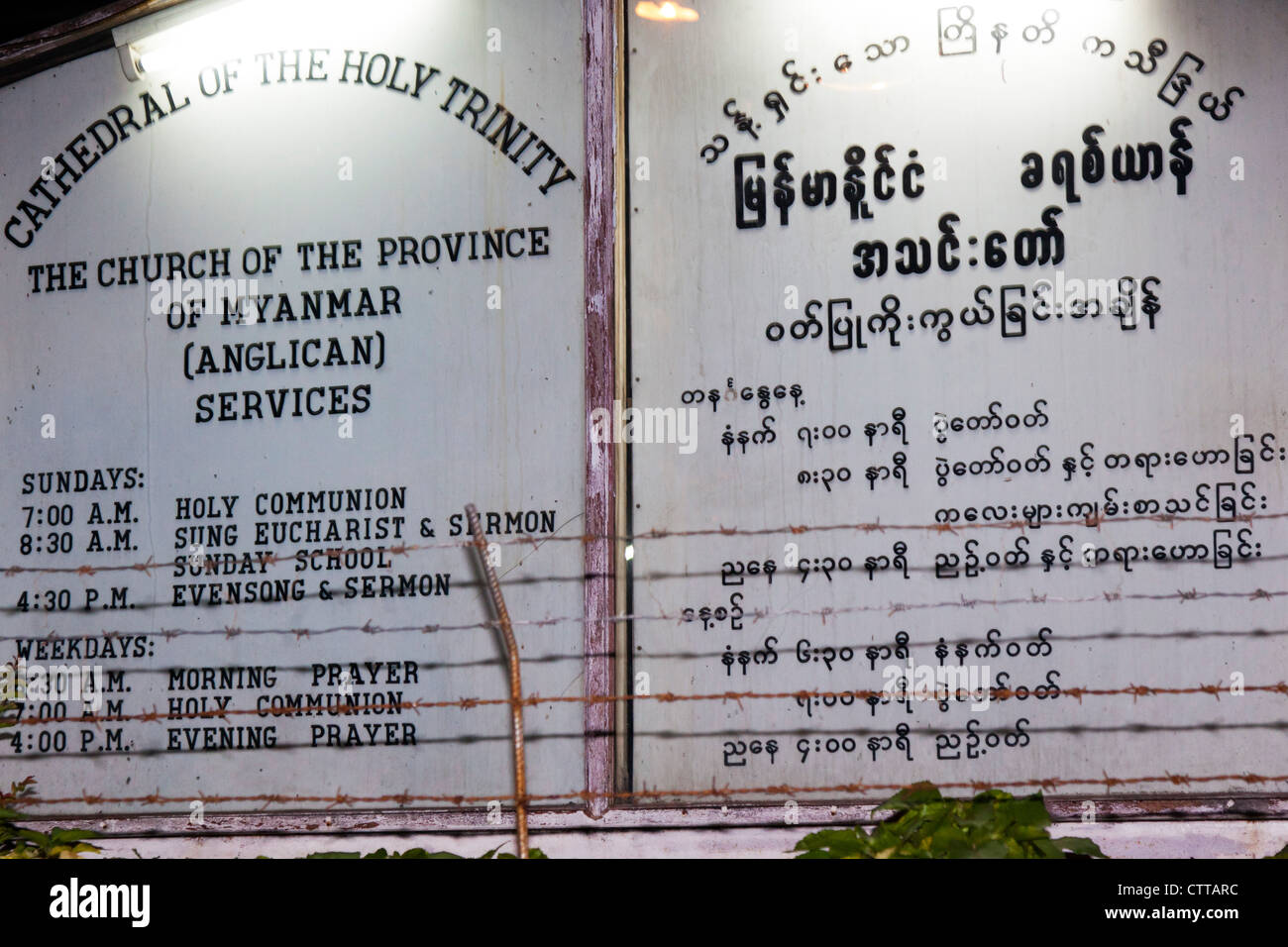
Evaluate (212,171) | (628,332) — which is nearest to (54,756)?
(212,171)

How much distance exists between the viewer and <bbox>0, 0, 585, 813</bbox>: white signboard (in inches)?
173

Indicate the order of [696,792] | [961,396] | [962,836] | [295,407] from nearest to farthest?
1. [962,836]
2. [696,792]
3. [961,396]
4. [295,407]

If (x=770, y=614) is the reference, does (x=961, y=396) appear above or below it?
above

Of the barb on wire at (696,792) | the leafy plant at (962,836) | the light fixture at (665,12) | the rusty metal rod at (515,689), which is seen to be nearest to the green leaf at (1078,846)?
the leafy plant at (962,836)

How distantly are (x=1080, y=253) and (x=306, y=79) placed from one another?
2856mm

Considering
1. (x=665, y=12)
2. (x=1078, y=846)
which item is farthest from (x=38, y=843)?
(x=665, y=12)

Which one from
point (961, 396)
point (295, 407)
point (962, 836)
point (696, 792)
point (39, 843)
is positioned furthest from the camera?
point (295, 407)

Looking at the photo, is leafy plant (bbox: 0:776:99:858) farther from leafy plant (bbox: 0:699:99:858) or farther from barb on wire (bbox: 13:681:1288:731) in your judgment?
barb on wire (bbox: 13:681:1288:731)

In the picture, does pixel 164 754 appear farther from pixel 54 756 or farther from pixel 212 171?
pixel 212 171

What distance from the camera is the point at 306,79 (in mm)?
4777

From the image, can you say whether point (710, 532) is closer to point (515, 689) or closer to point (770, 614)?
point (770, 614)

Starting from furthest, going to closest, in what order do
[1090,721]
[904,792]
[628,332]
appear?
[628,332]
[1090,721]
[904,792]

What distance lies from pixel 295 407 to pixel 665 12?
1945 millimetres

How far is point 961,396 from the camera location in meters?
4.30
